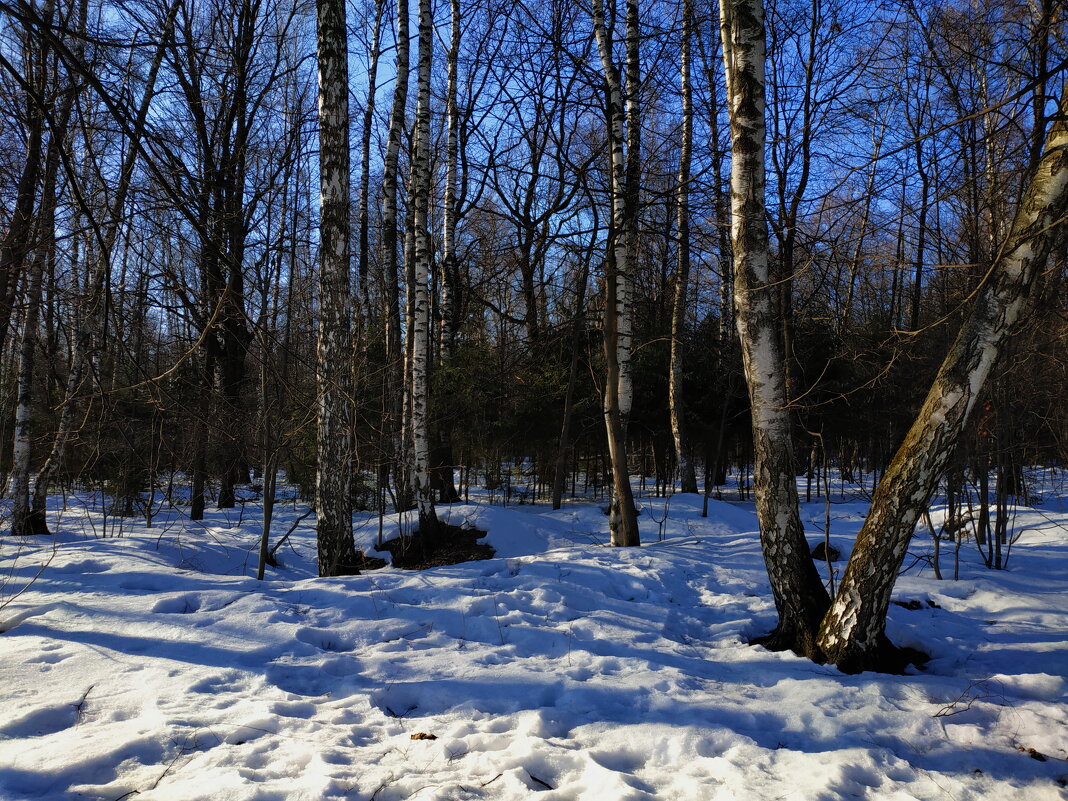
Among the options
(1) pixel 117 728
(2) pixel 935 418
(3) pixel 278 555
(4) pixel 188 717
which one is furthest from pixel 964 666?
(3) pixel 278 555

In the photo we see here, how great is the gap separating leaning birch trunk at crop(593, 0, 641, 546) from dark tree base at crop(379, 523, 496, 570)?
2166 millimetres

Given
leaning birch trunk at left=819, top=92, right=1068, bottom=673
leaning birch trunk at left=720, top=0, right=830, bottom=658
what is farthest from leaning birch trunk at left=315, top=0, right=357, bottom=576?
leaning birch trunk at left=819, top=92, right=1068, bottom=673

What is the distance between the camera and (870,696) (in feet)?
11.3

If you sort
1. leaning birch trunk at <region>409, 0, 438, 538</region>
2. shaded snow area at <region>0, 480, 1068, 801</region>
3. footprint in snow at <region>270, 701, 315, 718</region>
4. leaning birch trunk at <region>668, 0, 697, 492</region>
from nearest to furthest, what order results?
1. shaded snow area at <region>0, 480, 1068, 801</region>
2. footprint in snow at <region>270, 701, 315, 718</region>
3. leaning birch trunk at <region>409, 0, 438, 538</region>
4. leaning birch trunk at <region>668, 0, 697, 492</region>

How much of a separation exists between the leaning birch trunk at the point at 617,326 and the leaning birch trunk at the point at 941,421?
4176mm

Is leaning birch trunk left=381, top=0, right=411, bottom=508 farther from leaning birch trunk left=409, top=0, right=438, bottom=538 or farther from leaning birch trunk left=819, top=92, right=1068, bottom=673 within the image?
leaning birch trunk left=819, top=92, right=1068, bottom=673

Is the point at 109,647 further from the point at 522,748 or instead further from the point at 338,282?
the point at 338,282

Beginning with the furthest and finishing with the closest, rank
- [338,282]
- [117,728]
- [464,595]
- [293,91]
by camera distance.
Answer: [293,91] < [338,282] < [464,595] < [117,728]

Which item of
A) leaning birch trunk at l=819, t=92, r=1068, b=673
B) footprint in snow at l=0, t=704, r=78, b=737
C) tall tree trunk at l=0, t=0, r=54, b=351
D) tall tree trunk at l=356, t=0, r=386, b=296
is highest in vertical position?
tall tree trunk at l=356, t=0, r=386, b=296

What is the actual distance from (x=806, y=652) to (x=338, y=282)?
5340 mm

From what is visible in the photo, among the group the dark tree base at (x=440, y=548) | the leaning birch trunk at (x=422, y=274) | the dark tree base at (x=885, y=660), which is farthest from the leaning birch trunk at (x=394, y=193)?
the dark tree base at (x=885, y=660)

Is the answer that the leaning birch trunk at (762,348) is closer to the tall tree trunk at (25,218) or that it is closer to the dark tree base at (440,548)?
the tall tree trunk at (25,218)

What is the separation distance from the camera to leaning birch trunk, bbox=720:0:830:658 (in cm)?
426

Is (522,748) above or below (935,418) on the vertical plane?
below
